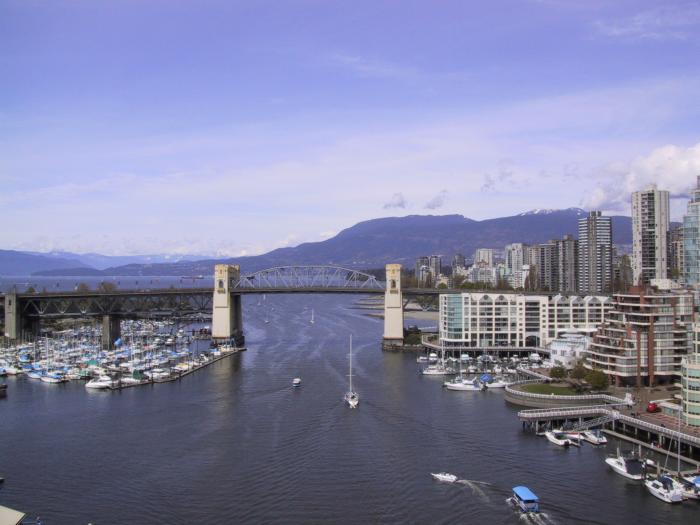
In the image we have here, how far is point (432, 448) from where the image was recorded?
919 inches

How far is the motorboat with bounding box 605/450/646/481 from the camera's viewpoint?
66.3 feet

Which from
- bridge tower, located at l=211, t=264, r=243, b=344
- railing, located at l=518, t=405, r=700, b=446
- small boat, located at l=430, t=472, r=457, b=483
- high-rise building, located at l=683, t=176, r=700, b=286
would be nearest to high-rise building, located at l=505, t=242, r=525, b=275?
bridge tower, located at l=211, t=264, r=243, b=344

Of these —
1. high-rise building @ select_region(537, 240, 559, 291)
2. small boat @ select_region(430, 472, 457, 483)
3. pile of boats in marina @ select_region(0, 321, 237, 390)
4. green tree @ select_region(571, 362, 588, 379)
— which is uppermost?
high-rise building @ select_region(537, 240, 559, 291)

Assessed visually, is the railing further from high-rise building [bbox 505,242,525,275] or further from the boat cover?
high-rise building [bbox 505,242,525,275]

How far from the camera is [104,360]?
139ft

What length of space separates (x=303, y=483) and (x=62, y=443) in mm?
9476

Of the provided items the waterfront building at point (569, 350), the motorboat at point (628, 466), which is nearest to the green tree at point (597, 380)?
the waterfront building at point (569, 350)

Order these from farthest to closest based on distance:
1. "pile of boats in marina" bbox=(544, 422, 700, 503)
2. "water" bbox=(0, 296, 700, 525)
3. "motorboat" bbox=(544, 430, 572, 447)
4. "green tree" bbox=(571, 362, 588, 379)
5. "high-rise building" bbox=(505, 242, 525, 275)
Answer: "high-rise building" bbox=(505, 242, 525, 275) < "green tree" bbox=(571, 362, 588, 379) < "motorboat" bbox=(544, 430, 572, 447) < "pile of boats in marina" bbox=(544, 422, 700, 503) < "water" bbox=(0, 296, 700, 525)

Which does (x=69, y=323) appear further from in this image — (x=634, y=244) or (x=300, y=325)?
(x=634, y=244)

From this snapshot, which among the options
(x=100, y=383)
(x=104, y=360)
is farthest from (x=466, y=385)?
(x=104, y=360)

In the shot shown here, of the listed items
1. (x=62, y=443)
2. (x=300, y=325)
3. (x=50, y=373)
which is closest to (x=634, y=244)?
(x=300, y=325)

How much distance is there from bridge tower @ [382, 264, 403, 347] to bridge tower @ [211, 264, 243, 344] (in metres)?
11.1

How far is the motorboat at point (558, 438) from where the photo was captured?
23.8 m

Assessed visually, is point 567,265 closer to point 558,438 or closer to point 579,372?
point 579,372
